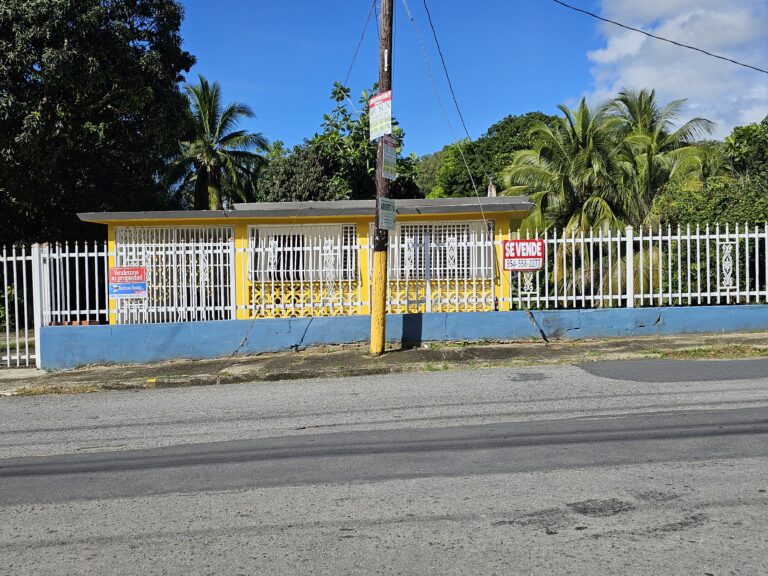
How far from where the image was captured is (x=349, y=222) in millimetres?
14305

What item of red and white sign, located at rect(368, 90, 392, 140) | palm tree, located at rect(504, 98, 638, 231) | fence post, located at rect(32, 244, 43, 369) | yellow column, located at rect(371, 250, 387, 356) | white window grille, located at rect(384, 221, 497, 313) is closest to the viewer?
red and white sign, located at rect(368, 90, 392, 140)

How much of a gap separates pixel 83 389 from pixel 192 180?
892 inches

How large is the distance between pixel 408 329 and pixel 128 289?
15.6ft

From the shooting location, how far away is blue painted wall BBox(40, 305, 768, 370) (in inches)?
463

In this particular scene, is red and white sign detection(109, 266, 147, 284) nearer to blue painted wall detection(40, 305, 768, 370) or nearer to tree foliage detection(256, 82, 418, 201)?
blue painted wall detection(40, 305, 768, 370)


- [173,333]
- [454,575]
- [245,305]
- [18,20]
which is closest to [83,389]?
[173,333]

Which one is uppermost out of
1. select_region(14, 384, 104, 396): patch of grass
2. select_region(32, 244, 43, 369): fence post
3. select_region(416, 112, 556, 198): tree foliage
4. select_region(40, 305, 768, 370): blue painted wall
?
select_region(416, 112, 556, 198): tree foliage

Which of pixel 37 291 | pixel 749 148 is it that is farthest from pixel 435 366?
pixel 749 148

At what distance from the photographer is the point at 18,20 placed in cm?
1600

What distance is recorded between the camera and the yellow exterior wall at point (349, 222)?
13.2 m

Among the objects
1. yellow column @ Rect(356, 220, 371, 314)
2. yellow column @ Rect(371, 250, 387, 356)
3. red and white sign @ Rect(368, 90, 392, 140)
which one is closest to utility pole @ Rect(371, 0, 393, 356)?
yellow column @ Rect(371, 250, 387, 356)

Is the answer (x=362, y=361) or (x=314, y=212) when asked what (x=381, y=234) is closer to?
(x=362, y=361)

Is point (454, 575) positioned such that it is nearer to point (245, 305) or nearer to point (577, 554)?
point (577, 554)

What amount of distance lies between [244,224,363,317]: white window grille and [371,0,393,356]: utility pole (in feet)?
3.63
